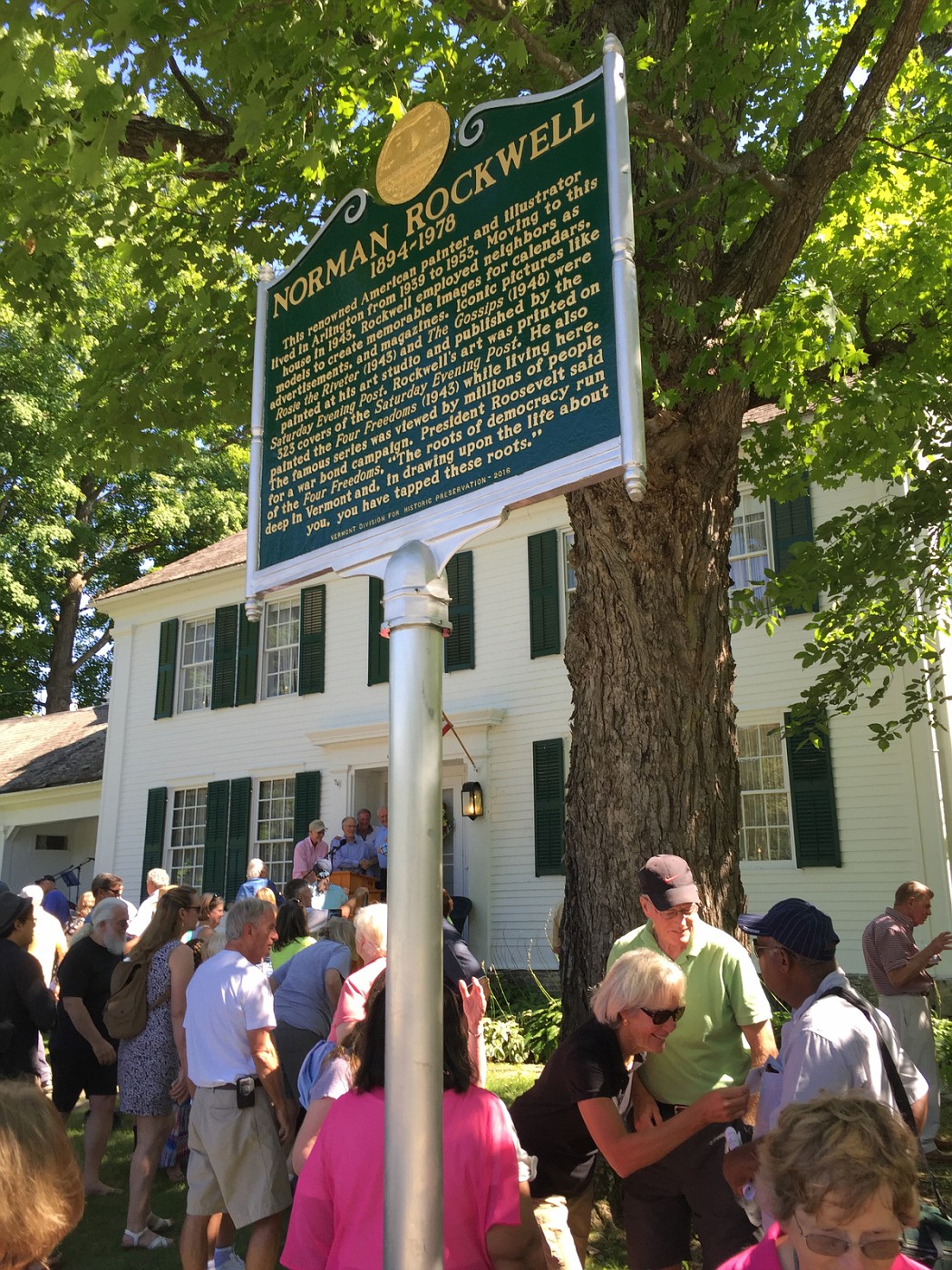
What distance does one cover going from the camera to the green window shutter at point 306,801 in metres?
17.3

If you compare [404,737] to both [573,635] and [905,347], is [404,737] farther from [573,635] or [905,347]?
[905,347]

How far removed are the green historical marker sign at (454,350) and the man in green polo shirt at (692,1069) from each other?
195 cm

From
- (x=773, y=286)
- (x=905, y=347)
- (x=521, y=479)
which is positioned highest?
(x=905, y=347)

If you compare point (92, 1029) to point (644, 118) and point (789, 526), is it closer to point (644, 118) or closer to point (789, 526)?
point (644, 118)

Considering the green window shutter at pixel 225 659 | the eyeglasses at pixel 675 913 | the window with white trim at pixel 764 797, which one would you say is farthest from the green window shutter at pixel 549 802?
the eyeglasses at pixel 675 913

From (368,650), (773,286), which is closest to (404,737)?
(773,286)

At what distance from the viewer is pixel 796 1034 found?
10.4 feet

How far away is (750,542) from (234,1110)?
36.5 ft

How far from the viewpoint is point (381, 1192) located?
270 centimetres

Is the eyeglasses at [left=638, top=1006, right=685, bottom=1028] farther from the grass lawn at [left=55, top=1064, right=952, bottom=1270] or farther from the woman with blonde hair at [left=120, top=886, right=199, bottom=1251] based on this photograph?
the woman with blonde hair at [left=120, top=886, right=199, bottom=1251]

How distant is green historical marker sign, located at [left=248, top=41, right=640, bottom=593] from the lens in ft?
8.87

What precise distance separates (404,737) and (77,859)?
78.9ft

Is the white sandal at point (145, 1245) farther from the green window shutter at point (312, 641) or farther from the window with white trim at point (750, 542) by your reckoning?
Result: the green window shutter at point (312, 641)

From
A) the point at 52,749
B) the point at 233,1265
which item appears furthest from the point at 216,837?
the point at 233,1265
